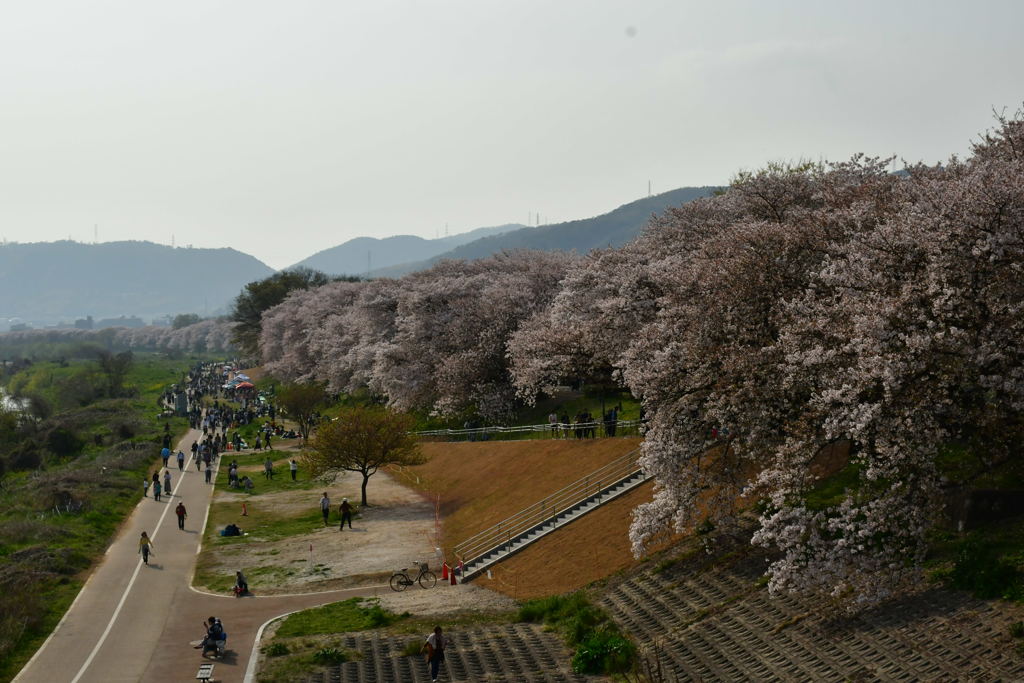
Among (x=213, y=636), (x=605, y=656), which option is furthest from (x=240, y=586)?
(x=605, y=656)

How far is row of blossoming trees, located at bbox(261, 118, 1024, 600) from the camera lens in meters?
17.4

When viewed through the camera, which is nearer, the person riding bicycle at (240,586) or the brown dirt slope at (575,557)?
the brown dirt slope at (575,557)

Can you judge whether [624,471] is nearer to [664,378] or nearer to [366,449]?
[664,378]

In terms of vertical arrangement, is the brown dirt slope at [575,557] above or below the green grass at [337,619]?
above

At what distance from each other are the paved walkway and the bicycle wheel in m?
1.04

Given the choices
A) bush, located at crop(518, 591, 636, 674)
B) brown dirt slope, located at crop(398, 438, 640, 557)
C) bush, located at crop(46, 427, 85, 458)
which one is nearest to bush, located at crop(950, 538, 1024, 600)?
bush, located at crop(518, 591, 636, 674)

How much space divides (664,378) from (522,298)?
32473mm

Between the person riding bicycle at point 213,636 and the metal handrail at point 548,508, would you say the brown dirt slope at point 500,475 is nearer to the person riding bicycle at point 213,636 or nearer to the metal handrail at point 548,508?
the metal handrail at point 548,508

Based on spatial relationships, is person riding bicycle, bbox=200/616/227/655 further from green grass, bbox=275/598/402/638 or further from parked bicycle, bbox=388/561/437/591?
parked bicycle, bbox=388/561/437/591

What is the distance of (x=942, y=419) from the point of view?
696 inches

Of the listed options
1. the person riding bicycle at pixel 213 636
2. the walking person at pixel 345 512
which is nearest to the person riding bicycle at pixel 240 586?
the person riding bicycle at pixel 213 636

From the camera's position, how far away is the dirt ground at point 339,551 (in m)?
30.7

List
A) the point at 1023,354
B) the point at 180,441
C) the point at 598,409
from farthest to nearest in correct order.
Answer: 1. the point at 180,441
2. the point at 598,409
3. the point at 1023,354

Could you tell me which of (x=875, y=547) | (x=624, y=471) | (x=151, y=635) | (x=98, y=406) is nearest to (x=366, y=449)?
(x=624, y=471)
